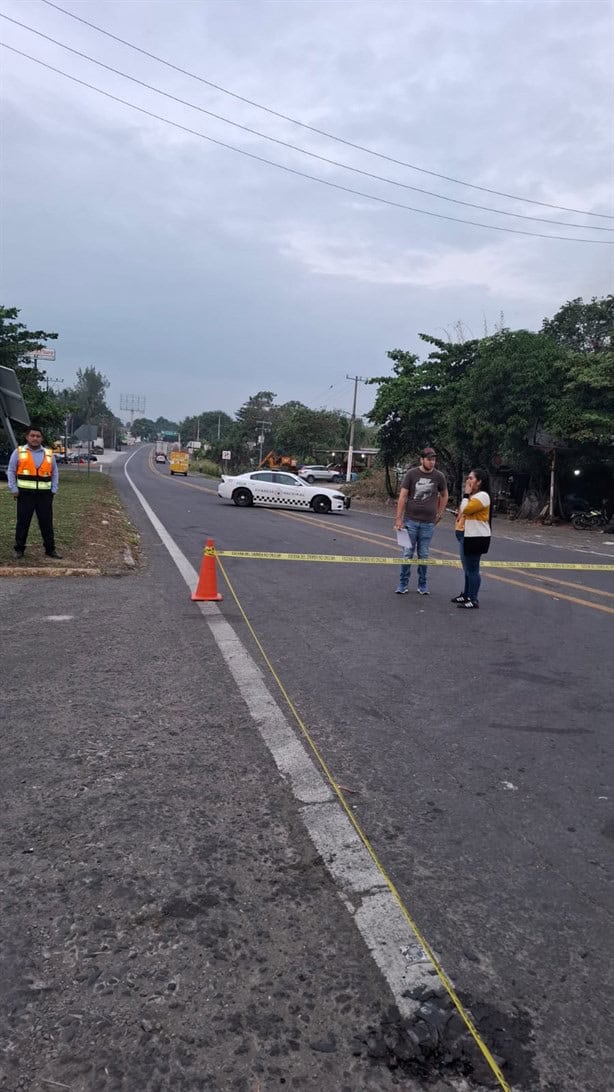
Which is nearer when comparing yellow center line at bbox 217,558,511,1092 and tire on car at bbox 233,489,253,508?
yellow center line at bbox 217,558,511,1092

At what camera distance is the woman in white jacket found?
8070 millimetres

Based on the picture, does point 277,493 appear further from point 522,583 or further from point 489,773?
point 489,773

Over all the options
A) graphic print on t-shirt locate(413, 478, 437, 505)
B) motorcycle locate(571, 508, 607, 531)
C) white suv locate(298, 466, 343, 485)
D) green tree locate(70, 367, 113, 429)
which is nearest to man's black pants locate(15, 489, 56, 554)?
graphic print on t-shirt locate(413, 478, 437, 505)

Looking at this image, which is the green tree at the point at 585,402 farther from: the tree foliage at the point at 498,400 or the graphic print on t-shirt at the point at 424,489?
the graphic print on t-shirt at the point at 424,489

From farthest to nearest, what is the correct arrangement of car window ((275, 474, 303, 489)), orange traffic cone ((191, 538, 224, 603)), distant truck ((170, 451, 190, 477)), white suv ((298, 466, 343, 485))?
distant truck ((170, 451, 190, 477)) < white suv ((298, 466, 343, 485)) < car window ((275, 474, 303, 489)) < orange traffic cone ((191, 538, 224, 603))

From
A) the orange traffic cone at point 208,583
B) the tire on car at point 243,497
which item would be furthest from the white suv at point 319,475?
the orange traffic cone at point 208,583

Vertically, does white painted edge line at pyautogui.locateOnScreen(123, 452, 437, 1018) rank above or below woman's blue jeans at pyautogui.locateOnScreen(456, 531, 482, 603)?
below

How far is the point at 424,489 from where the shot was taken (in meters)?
8.98

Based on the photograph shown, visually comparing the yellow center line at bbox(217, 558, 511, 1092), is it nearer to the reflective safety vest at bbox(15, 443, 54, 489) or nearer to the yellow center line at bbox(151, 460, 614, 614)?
the yellow center line at bbox(151, 460, 614, 614)

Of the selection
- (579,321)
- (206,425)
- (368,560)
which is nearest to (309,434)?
(579,321)

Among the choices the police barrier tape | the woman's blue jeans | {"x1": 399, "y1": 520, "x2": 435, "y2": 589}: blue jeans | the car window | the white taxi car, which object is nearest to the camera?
the woman's blue jeans

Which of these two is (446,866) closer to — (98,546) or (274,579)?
(274,579)

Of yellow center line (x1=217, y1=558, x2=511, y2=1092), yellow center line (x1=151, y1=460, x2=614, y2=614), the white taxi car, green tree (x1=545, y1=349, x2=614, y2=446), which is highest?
green tree (x1=545, y1=349, x2=614, y2=446)

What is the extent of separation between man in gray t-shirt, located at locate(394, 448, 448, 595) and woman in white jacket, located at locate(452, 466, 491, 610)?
652 millimetres
